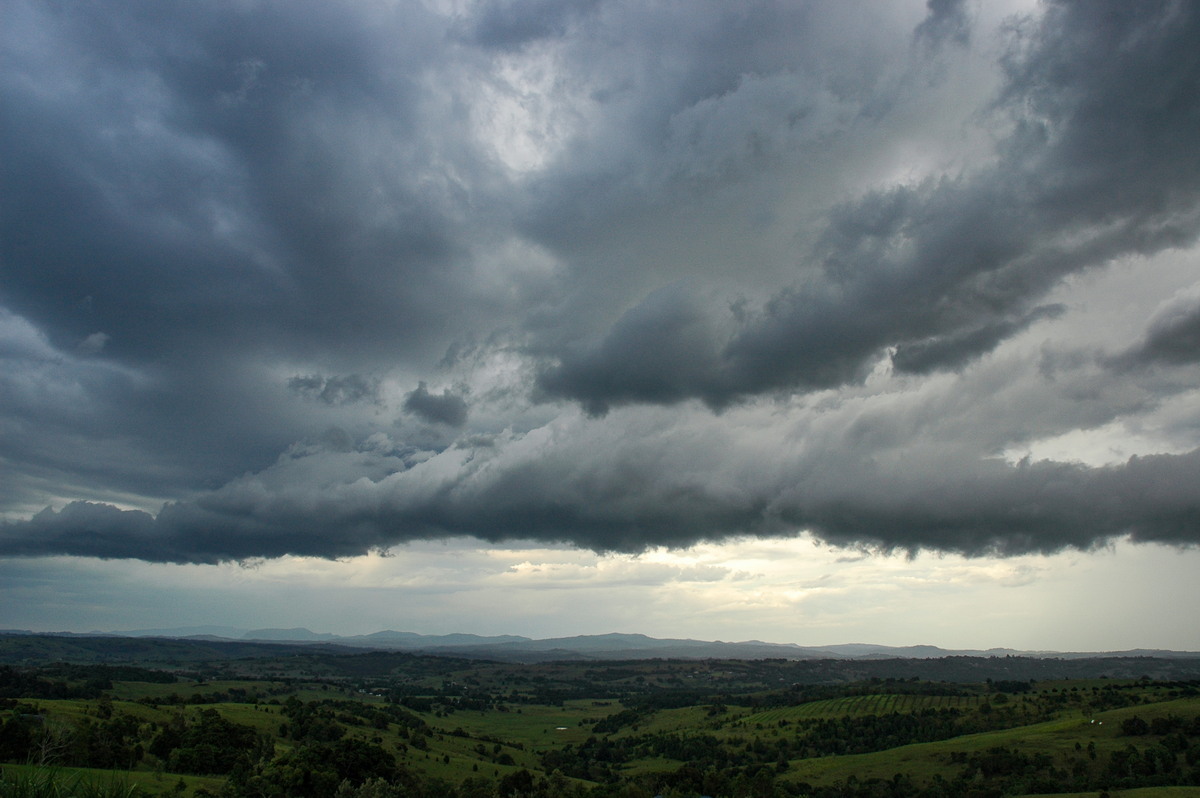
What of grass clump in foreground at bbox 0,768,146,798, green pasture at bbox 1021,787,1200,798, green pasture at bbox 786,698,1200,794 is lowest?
green pasture at bbox 786,698,1200,794

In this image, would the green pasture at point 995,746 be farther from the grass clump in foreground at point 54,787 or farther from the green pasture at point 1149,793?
the grass clump in foreground at point 54,787

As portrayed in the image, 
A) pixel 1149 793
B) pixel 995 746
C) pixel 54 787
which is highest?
pixel 54 787

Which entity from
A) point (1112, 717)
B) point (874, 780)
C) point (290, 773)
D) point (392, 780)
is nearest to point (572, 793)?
point (392, 780)

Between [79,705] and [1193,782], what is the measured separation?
268 metres

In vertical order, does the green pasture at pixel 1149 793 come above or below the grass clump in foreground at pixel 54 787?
below

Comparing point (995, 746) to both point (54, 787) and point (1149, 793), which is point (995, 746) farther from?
point (54, 787)

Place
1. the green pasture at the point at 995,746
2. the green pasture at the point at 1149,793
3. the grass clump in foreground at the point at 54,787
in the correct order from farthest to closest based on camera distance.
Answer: the green pasture at the point at 995,746, the green pasture at the point at 1149,793, the grass clump in foreground at the point at 54,787

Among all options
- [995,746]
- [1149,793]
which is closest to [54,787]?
[1149,793]

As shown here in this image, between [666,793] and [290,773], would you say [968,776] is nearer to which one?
[666,793]

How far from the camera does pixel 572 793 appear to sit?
126 meters

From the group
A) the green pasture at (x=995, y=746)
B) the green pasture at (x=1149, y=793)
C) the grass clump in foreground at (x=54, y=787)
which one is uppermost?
the grass clump in foreground at (x=54, y=787)

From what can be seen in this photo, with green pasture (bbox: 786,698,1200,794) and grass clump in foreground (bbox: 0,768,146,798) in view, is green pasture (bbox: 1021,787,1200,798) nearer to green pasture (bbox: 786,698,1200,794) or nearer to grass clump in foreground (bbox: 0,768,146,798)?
green pasture (bbox: 786,698,1200,794)

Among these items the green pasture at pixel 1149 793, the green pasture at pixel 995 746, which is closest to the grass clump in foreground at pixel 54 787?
the green pasture at pixel 1149 793

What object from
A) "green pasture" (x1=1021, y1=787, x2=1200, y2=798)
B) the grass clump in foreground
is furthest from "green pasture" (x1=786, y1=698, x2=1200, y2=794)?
the grass clump in foreground
